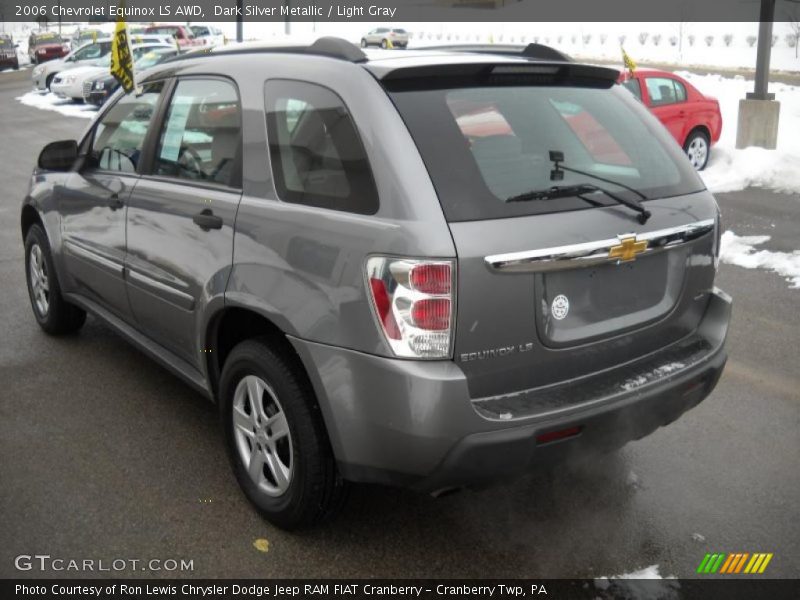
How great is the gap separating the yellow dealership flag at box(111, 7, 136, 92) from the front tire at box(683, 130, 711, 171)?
9.40 meters

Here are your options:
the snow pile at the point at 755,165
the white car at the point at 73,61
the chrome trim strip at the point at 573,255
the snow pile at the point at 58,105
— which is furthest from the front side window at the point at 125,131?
the white car at the point at 73,61

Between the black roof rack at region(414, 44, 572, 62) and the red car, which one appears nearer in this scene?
the black roof rack at region(414, 44, 572, 62)

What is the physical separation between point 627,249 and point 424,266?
79 cm

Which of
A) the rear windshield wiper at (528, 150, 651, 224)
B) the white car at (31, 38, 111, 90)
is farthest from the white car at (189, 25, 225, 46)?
the rear windshield wiper at (528, 150, 651, 224)

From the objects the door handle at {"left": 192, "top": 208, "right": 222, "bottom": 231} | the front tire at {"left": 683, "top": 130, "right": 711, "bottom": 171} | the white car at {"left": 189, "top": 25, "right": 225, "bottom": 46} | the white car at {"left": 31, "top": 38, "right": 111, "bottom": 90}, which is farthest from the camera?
the white car at {"left": 189, "top": 25, "right": 225, "bottom": 46}

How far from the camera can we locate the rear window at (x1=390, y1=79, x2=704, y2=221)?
2783 millimetres

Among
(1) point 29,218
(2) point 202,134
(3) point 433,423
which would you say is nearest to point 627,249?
(3) point 433,423

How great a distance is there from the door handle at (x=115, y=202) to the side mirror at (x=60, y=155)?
684 mm

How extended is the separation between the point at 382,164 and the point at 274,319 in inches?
27.2

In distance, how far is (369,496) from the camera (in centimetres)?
358

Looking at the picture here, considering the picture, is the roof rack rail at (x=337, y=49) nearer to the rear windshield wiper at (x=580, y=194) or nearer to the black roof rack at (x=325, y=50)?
the black roof rack at (x=325, y=50)

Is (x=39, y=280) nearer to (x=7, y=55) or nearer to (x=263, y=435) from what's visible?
(x=263, y=435)

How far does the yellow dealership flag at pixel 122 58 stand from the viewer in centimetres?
457

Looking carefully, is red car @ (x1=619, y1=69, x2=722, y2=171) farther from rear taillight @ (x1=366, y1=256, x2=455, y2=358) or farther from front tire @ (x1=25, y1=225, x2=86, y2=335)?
rear taillight @ (x1=366, y1=256, x2=455, y2=358)
